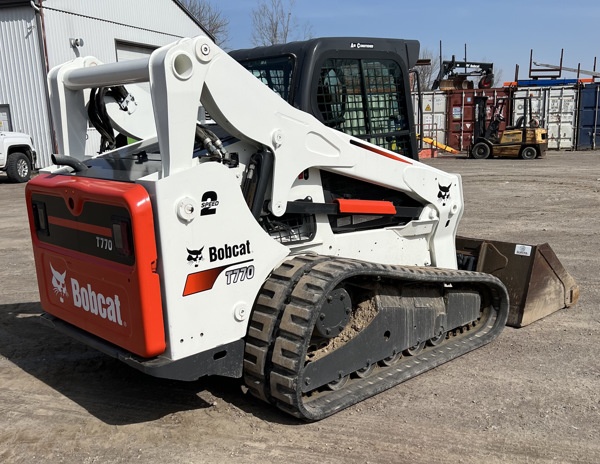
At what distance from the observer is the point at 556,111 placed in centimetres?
2745

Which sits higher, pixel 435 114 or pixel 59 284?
pixel 59 284

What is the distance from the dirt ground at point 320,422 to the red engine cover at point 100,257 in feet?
1.97

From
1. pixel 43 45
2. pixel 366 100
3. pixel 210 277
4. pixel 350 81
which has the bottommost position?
pixel 210 277

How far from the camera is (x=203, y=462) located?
3.31m

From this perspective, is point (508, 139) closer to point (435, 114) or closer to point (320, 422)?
point (435, 114)

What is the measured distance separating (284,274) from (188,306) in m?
0.66

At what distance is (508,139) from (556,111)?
5.53 meters

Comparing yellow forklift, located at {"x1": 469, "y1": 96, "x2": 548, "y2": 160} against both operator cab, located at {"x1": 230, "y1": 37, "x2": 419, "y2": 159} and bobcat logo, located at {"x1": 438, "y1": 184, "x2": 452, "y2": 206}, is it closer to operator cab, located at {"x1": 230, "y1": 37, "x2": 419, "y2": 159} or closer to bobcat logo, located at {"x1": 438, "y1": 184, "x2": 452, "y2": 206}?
bobcat logo, located at {"x1": 438, "y1": 184, "x2": 452, "y2": 206}

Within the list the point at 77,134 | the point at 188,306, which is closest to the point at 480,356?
the point at 188,306

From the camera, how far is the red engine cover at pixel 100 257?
3188 millimetres

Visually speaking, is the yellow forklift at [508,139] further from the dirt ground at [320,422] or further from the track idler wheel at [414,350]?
the track idler wheel at [414,350]

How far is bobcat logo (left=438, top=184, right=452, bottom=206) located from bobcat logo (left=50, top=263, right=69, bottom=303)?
2.92 metres

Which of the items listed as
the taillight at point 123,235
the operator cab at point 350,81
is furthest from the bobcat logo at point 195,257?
the operator cab at point 350,81

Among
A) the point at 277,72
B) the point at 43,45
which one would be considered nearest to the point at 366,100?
the point at 277,72
